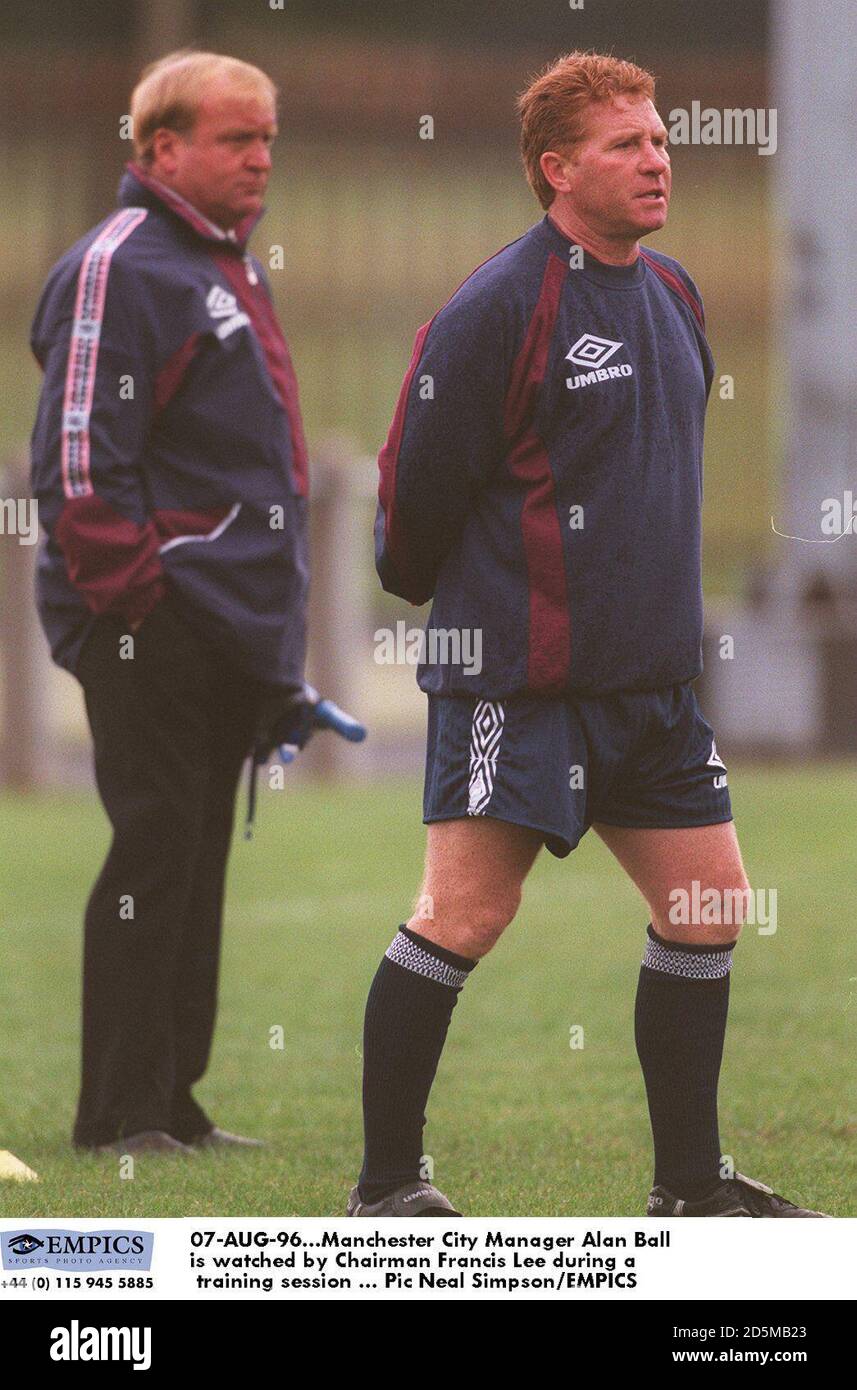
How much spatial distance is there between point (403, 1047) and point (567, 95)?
4.69ft

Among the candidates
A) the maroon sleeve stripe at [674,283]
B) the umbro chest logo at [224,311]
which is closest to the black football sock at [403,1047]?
the maroon sleeve stripe at [674,283]

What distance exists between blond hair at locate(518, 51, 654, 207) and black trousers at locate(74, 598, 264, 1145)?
1.20 m

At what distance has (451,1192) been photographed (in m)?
4.05

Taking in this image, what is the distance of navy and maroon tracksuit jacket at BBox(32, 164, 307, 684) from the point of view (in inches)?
168

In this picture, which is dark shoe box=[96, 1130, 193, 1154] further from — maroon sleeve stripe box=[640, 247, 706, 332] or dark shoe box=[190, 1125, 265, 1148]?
maroon sleeve stripe box=[640, 247, 706, 332]

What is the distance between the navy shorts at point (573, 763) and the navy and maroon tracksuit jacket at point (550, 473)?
0.04m

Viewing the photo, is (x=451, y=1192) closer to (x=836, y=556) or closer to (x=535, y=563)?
(x=535, y=563)

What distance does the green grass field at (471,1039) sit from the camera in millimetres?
4164

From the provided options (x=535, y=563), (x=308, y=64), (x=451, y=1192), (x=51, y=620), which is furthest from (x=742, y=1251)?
(x=308, y=64)

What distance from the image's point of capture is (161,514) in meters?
4.37

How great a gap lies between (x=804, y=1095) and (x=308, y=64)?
25115mm

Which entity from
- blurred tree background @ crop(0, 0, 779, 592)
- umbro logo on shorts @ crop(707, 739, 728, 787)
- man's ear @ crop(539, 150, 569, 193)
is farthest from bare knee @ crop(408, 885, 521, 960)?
blurred tree background @ crop(0, 0, 779, 592)
